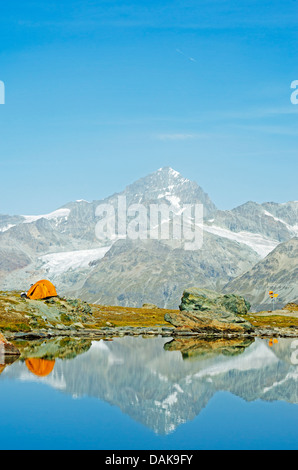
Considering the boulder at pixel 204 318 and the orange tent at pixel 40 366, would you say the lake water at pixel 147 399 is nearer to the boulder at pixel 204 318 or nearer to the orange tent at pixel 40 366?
the orange tent at pixel 40 366

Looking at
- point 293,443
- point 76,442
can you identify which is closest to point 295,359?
point 293,443

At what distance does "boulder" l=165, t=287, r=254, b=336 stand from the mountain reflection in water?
2580cm

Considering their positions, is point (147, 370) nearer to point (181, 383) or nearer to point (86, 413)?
point (181, 383)

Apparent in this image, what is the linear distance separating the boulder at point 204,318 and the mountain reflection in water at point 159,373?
84.6 feet

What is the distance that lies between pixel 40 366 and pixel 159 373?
511 inches

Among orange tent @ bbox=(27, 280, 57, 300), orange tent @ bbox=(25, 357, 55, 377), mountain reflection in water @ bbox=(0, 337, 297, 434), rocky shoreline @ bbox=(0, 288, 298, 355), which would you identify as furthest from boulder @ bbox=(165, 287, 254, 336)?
orange tent @ bbox=(25, 357, 55, 377)

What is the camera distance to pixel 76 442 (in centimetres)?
3684

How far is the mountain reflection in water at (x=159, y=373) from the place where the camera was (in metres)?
50.8

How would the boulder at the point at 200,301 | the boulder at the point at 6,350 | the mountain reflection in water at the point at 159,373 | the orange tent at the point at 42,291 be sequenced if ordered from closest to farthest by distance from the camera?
the mountain reflection in water at the point at 159,373 → the boulder at the point at 6,350 → the orange tent at the point at 42,291 → the boulder at the point at 200,301

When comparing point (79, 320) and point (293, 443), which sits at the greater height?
point (79, 320)

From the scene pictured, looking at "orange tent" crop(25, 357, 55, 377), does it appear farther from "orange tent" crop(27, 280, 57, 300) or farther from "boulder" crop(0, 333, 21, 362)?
"orange tent" crop(27, 280, 57, 300)

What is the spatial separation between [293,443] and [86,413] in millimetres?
15736

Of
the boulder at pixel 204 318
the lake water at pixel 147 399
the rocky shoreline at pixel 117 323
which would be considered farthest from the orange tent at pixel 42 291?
the lake water at pixel 147 399

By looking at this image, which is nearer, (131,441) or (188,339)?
(131,441)
